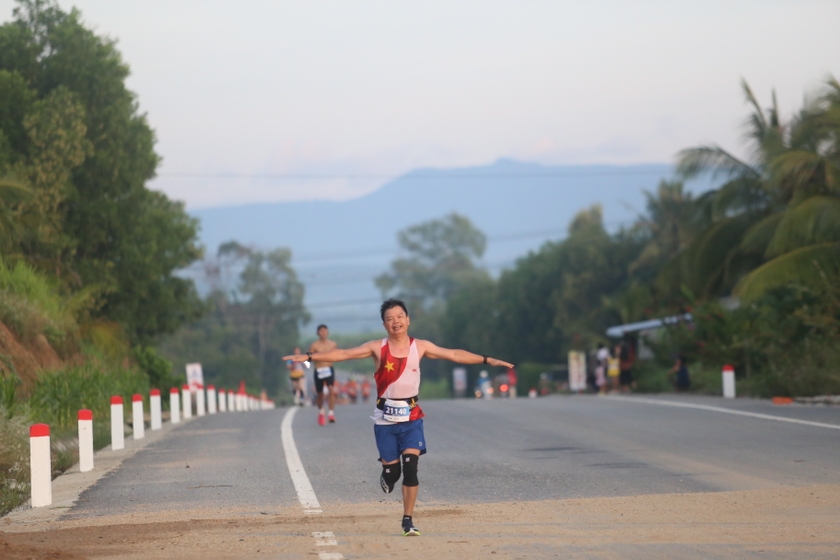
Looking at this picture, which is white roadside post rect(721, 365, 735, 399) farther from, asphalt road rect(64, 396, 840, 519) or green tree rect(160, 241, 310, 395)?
green tree rect(160, 241, 310, 395)

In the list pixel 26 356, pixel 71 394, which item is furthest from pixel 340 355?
pixel 26 356

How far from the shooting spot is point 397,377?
9.09m

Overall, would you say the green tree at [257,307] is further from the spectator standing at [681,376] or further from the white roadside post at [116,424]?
the white roadside post at [116,424]

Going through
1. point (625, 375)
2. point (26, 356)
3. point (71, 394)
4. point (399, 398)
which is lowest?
point (625, 375)

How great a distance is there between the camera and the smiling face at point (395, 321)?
354 inches

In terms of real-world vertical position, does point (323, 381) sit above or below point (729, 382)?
above

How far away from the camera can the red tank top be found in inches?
357

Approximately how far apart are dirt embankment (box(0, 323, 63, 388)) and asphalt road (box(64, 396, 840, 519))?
2645 millimetres

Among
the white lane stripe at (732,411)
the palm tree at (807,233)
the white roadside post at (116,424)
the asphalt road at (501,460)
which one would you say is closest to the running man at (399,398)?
the asphalt road at (501,460)

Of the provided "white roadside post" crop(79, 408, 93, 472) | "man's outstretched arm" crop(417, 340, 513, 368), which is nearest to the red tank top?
"man's outstretched arm" crop(417, 340, 513, 368)

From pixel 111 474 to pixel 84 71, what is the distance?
21.3 meters

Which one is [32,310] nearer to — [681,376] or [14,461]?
[14,461]

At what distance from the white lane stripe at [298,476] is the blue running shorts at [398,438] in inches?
66.0

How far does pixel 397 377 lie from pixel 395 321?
0.43m
